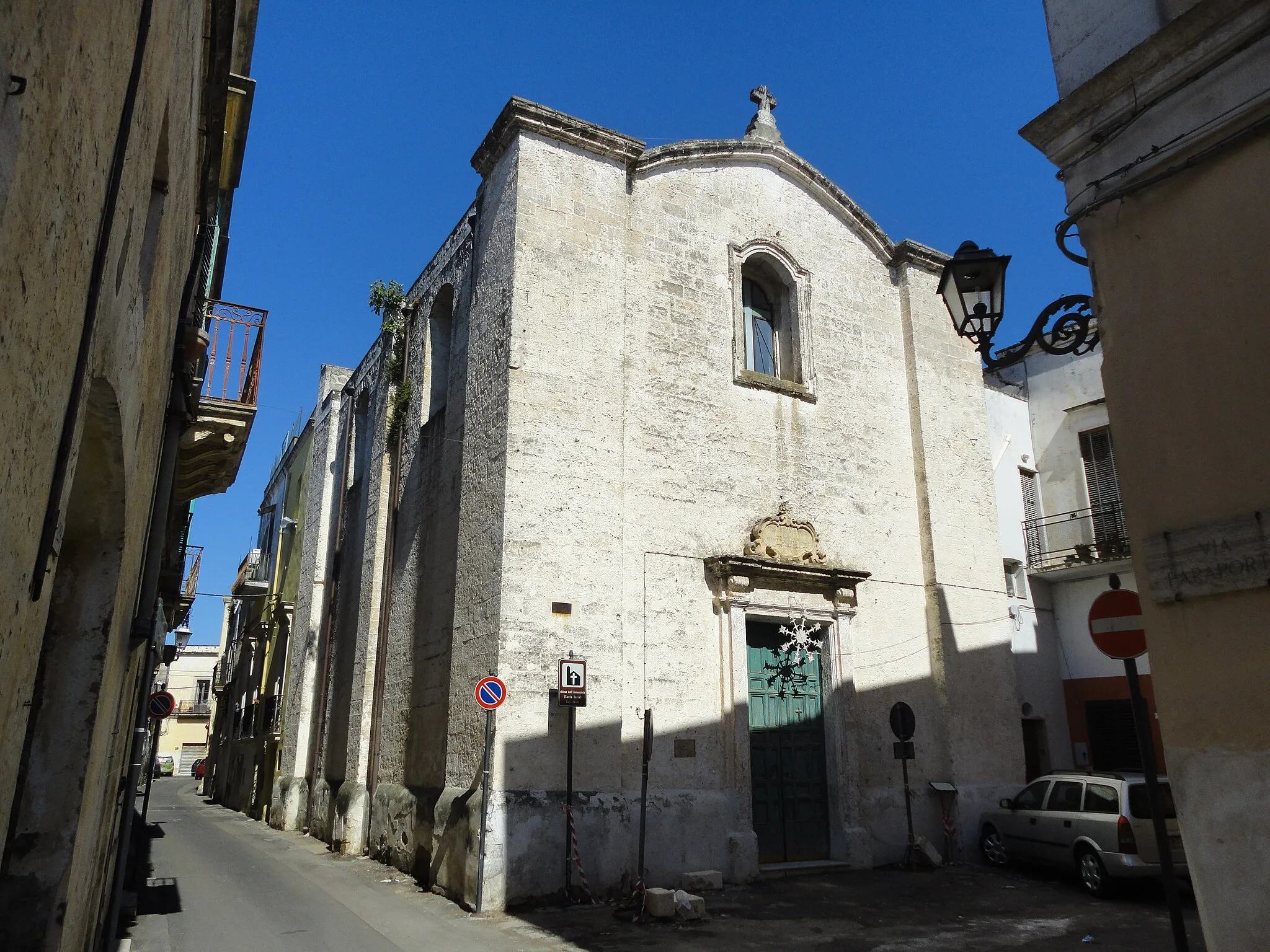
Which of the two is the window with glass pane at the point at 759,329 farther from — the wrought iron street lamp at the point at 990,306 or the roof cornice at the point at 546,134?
the wrought iron street lamp at the point at 990,306

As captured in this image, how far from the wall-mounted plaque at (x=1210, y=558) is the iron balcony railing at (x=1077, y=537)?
11.0 meters

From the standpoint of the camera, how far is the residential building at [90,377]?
6.83 ft

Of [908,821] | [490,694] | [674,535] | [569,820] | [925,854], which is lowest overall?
[925,854]

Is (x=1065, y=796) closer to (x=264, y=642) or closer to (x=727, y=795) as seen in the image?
(x=727, y=795)

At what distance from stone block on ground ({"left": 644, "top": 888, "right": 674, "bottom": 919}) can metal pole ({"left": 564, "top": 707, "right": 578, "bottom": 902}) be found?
3.25 ft

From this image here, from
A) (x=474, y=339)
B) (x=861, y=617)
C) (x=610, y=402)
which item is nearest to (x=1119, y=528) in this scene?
(x=861, y=617)

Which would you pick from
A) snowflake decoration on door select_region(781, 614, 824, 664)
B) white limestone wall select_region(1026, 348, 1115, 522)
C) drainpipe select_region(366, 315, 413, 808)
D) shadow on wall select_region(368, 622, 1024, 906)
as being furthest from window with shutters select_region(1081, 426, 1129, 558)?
drainpipe select_region(366, 315, 413, 808)

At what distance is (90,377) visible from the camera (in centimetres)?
294

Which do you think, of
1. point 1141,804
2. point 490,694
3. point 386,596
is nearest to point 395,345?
point 386,596

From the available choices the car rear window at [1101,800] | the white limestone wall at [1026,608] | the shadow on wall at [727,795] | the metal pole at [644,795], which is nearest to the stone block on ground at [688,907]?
the metal pole at [644,795]

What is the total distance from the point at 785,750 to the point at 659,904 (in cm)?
354

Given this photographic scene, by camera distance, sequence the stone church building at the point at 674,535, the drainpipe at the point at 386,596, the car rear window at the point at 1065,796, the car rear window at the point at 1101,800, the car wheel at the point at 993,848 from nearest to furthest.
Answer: the car rear window at the point at 1101,800, the stone church building at the point at 674,535, the car rear window at the point at 1065,796, the car wheel at the point at 993,848, the drainpipe at the point at 386,596

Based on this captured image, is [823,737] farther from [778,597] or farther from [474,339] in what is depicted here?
[474,339]

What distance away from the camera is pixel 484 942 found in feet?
25.7
